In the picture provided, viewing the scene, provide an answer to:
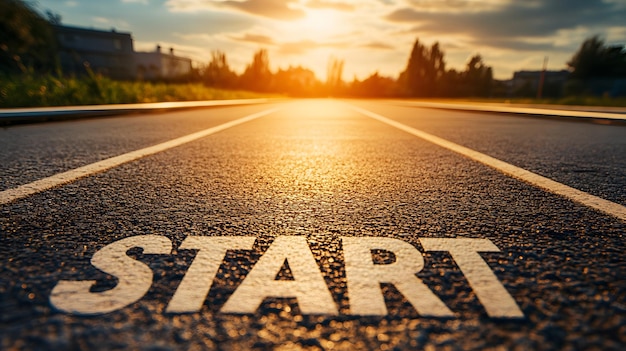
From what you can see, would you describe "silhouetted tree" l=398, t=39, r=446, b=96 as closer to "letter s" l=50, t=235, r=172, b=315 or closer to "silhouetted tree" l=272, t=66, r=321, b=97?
"silhouetted tree" l=272, t=66, r=321, b=97

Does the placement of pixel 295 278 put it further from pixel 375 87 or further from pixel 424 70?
pixel 375 87

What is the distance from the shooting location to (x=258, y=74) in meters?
64.9

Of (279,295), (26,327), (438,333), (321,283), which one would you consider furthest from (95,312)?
(438,333)

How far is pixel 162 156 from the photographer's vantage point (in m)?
3.67

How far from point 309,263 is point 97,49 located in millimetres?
72625

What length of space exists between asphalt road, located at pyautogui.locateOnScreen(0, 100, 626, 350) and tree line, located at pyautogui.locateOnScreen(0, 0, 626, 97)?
82.7 feet

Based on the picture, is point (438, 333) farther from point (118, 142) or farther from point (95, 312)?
point (118, 142)

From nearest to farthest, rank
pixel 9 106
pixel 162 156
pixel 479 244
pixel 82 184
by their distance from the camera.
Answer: pixel 479 244 < pixel 82 184 < pixel 162 156 < pixel 9 106

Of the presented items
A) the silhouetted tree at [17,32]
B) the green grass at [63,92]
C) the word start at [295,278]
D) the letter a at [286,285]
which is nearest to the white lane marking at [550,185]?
the word start at [295,278]

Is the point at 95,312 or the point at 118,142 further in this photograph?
the point at 118,142

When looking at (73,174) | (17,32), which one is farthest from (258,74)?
(73,174)

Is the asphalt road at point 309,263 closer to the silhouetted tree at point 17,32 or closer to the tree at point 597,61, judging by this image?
the silhouetted tree at point 17,32

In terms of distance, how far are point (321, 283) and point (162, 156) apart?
2953 millimetres

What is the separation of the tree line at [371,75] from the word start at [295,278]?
25.9m
